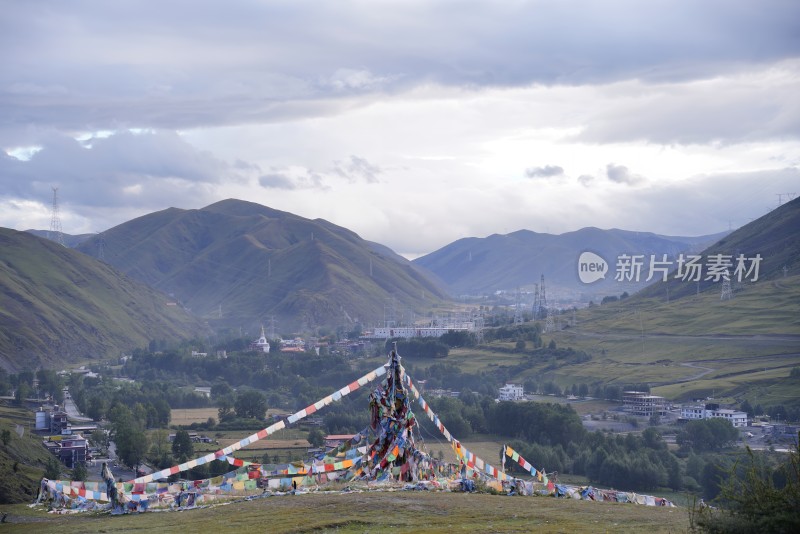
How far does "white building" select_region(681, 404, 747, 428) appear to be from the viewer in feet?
287

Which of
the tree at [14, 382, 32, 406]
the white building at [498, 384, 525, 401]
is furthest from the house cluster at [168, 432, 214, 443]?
the white building at [498, 384, 525, 401]

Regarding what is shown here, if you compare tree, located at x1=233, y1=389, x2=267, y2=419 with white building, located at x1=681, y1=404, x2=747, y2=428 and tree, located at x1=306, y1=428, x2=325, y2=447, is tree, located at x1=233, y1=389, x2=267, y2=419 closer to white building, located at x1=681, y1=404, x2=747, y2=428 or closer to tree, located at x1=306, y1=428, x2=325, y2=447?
tree, located at x1=306, y1=428, x2=325, y2=447

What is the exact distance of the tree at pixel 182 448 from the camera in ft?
241

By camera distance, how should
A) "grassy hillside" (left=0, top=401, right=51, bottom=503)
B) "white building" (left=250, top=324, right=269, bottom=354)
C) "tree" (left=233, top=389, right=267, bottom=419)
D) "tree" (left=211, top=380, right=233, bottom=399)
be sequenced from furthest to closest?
"white building" (left=250, top=324, right=269, bottom=354) → "tree" (left=211, top=380, right=233, bottom=399) → "tree" (left=233, top=389, right=267, bottom=419) → "grassy hillside" (left=0, top=401, right=51, bottom=503)

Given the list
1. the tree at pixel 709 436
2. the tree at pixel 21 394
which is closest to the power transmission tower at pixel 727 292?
the tree at pixel 709 436

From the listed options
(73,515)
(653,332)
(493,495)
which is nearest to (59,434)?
(73,515)

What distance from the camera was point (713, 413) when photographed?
90.4m

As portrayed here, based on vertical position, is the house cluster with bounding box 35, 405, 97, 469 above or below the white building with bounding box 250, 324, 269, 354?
below

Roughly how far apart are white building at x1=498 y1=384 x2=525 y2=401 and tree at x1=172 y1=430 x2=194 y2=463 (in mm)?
45135

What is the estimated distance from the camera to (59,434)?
88500 millimetres

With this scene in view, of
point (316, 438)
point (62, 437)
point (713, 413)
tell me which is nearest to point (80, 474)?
point (62, 437)

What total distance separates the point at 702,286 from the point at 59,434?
390ft

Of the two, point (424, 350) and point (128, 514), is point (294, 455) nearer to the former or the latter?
point (128, 514)

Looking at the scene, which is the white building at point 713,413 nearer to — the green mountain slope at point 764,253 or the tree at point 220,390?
the tree at point 220,390
